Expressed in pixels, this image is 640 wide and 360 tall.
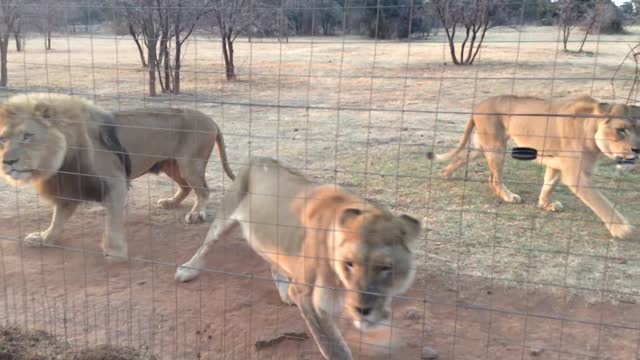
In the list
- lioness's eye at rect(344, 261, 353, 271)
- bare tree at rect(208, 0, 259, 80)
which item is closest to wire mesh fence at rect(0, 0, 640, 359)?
lioness's eye at rect(344, 261, 353, 271)

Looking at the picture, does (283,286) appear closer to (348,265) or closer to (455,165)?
(348,265)

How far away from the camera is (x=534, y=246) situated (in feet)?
17.1

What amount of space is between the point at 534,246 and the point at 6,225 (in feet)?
15.0

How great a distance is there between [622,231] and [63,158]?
4.65 metres

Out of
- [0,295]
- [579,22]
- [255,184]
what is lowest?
[0,295]

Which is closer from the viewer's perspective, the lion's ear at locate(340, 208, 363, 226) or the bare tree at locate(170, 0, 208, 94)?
the lion's ear at locate(340, 208, 363, 226)

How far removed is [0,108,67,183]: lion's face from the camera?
4652 millimetres

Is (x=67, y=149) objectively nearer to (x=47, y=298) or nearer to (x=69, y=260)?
(x=69, y=260)

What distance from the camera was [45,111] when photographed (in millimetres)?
4789

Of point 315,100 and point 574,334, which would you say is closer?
point 574,334

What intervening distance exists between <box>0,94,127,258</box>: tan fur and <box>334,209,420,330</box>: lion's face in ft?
7.93

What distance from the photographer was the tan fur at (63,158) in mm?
4688

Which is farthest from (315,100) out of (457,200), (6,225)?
(6,225)

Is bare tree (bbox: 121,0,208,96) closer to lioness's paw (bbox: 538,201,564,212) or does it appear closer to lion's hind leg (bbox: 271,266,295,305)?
lioness's paw (bbox: 538,201,564,212)
